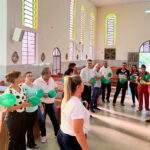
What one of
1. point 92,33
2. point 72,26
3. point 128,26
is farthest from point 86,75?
point 128,26

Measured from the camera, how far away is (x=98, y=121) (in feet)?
18.0

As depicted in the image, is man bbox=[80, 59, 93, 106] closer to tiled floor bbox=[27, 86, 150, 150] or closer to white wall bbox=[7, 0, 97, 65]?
tiled floor bbox=[27, 86, 150, 150]

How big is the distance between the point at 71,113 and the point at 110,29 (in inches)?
614

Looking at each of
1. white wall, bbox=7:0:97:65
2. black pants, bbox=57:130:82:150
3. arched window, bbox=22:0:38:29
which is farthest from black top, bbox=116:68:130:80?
black pants, bbox=57:130:82:150

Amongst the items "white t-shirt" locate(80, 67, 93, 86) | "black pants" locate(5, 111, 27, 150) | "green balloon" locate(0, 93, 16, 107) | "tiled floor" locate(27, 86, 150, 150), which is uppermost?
"white t-shirt" locate(80, 67, 93, 86)

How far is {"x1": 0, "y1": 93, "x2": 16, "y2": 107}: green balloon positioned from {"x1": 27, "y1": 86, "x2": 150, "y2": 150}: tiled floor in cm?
156

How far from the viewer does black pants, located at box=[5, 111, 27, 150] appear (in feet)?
9.09

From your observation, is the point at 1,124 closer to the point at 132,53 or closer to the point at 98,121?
the point at 98,121

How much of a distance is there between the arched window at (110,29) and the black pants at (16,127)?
47.8 feet

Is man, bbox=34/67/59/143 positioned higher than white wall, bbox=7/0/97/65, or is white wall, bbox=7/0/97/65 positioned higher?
white wall, bbox=7/0/97/65

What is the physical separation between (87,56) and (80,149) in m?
13.6

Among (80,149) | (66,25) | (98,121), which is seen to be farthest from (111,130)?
(66,25)

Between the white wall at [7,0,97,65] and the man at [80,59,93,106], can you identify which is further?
the white wall at [7,0,97,65]

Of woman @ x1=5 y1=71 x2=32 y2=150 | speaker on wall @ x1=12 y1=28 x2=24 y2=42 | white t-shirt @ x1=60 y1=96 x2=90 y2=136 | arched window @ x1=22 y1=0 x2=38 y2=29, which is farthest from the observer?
arched window @ x1=22 y1=0 x2=38 y2=29
